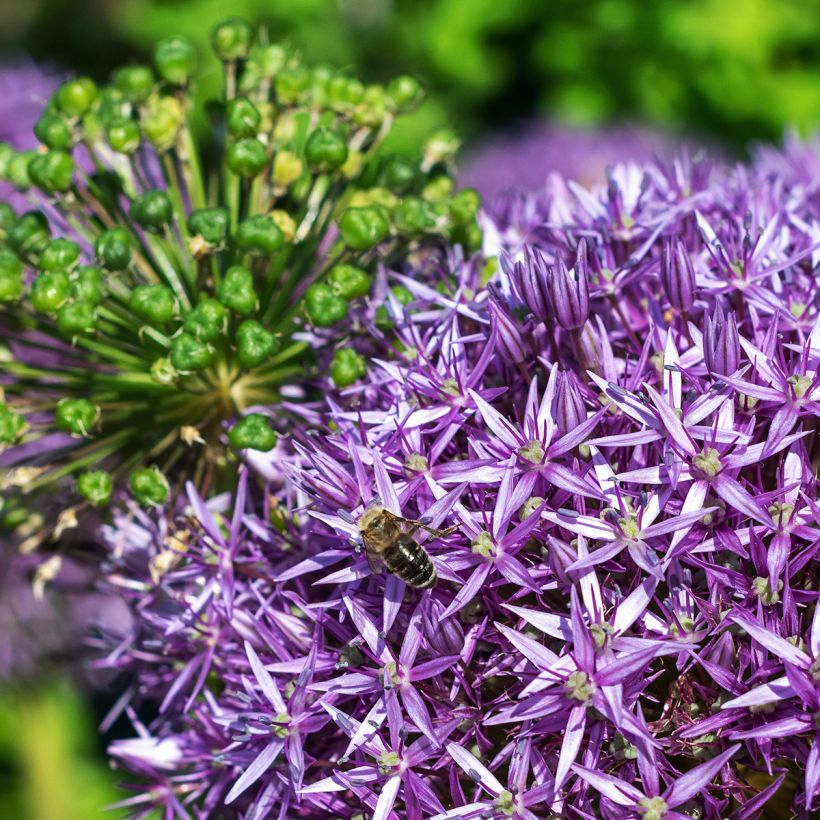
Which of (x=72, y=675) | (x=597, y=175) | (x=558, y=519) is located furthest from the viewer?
(x=597, y=175)

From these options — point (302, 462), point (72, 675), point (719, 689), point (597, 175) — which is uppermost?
point (302, 462)

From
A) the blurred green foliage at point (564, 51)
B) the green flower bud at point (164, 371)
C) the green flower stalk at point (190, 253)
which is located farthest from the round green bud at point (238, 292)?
the blurred green foliage at point (564, 51)

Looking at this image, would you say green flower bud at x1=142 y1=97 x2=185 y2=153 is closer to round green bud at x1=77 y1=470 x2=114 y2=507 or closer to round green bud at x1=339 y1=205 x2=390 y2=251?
round green bud at x1=339 y1=205 x2=390 y2=251

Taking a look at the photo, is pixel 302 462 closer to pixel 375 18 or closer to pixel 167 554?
pixel 167 554

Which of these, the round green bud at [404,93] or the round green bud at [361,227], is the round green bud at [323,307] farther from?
the round green bud at [404,93]

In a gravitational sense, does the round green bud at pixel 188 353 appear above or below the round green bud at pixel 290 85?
below

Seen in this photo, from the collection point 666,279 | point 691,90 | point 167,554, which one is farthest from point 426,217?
point 691,90

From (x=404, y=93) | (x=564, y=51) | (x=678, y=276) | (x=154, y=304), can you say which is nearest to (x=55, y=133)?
(x=154, y=304)
